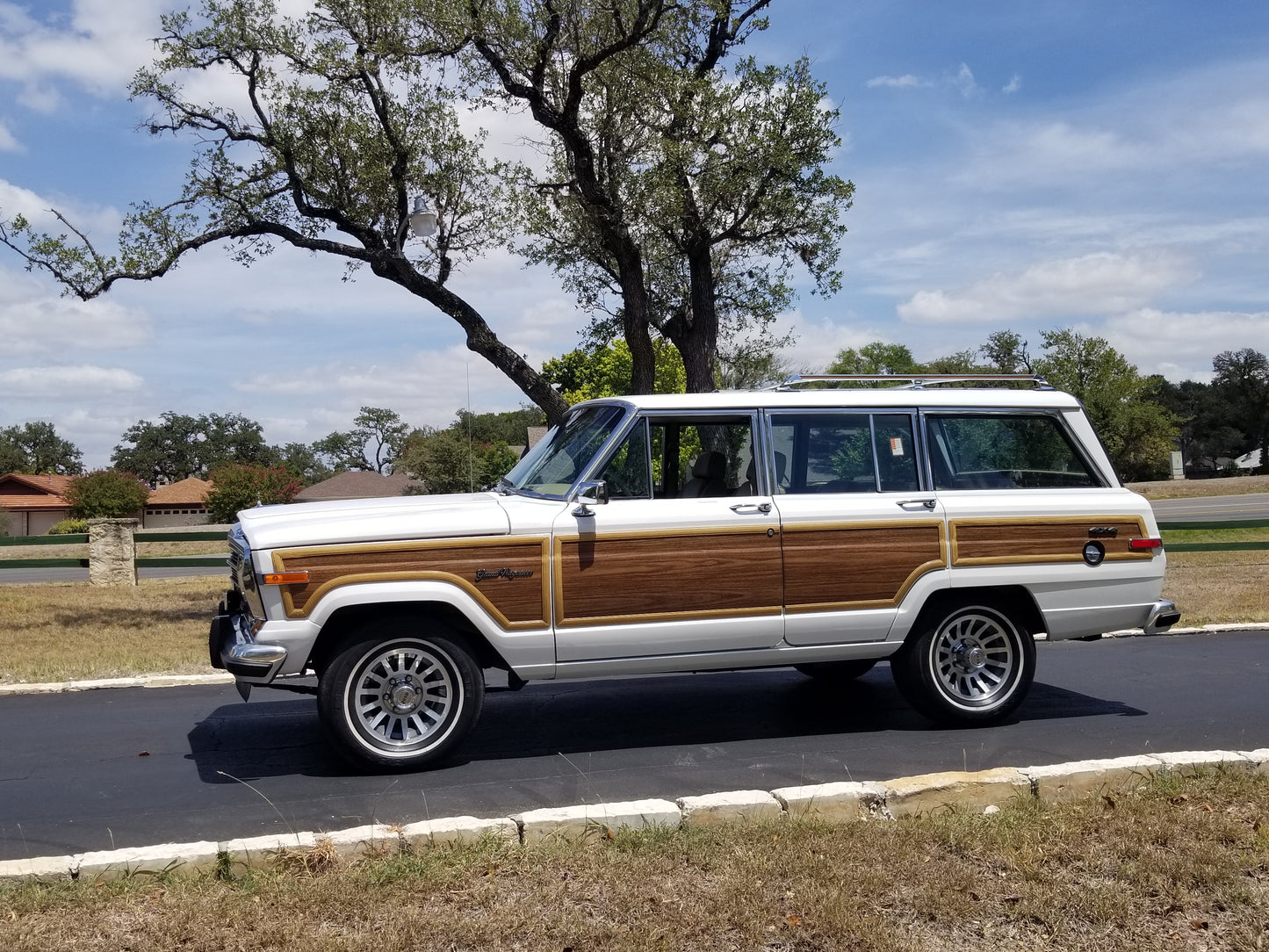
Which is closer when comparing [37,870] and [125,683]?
[37,870]

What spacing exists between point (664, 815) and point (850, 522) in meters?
2.56

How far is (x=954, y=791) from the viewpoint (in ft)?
17.3

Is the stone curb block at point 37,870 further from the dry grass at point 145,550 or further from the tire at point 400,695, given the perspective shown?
the dry grass at point 145,550

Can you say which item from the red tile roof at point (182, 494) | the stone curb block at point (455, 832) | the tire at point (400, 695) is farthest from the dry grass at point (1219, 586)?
the red tile roof at point (182, 494)

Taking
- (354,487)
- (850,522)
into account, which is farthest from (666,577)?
(354,487)

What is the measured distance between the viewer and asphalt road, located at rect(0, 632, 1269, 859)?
555cm

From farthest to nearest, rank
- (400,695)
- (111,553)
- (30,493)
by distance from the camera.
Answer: (30,493) < (111,553) < (400,695)

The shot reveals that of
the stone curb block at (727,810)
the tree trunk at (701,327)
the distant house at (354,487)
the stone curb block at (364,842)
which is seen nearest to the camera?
the stone curb block at (364,842)

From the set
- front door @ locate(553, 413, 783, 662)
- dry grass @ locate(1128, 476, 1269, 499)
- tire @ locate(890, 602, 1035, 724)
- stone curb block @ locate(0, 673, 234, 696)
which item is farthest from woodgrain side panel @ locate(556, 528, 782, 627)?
dry grass @ locate(1128, 476, 1269, 499)

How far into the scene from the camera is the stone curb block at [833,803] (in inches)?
200

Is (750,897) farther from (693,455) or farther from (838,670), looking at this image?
(838,670)

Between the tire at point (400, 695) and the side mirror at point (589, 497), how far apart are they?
102cm

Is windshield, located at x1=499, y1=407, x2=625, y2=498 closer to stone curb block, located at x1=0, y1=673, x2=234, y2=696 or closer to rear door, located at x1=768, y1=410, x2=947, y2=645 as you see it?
rear door, located at x1=768, y1=410, x2=947, y2=645

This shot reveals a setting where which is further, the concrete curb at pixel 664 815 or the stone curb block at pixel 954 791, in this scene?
the stone curb block at pixel 954 791
